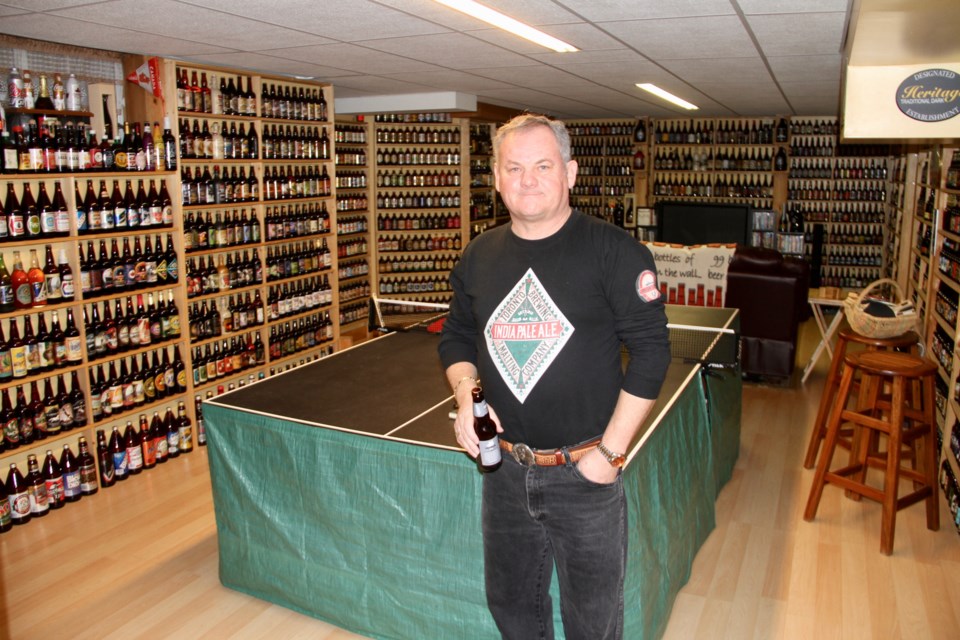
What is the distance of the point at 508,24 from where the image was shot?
3953mm

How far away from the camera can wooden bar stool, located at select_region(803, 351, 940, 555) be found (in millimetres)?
3789

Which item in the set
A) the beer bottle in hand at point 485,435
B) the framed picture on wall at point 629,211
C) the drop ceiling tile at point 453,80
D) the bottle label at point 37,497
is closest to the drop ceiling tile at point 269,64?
the drop ceiling tile at point 453,80

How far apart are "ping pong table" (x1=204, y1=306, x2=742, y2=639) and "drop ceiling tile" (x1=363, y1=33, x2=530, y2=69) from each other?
2.07m

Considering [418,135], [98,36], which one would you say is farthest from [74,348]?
[418,135]

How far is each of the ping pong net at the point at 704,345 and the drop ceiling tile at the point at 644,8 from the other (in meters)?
1.52

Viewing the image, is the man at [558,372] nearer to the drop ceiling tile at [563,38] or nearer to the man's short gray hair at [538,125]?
the man's short gray hair at [538,125]

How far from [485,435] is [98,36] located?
3.74 meters

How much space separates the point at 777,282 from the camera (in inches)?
255

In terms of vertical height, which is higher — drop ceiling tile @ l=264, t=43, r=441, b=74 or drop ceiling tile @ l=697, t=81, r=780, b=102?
Answer: drop ceiling tile @ l=697, t=81, r=780, b=102

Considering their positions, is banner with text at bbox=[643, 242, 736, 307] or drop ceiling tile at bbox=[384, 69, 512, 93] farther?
banner with text at bbox=[643, 242, 736, 307]

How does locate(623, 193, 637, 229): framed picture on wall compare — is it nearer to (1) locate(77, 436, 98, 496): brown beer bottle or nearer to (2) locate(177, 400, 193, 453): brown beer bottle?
(2) locate(177, 400, 193, 453): brown beer bottle

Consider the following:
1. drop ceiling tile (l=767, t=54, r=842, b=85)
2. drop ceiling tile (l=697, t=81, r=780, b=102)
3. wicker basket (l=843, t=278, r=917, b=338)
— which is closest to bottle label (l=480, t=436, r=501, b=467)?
wicker basket (l=843, t=278, r=917, b=338)

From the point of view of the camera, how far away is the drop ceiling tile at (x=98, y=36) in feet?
12.8

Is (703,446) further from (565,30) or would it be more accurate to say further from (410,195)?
(410,195)
